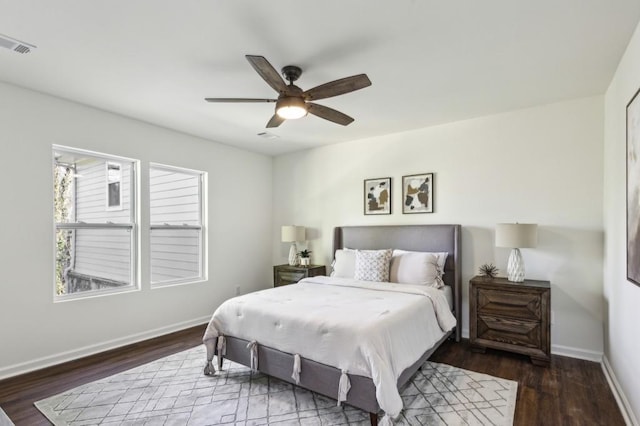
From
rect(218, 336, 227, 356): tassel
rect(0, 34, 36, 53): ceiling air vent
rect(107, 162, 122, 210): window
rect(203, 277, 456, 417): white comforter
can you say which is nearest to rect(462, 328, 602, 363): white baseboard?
rect(203, 277, 456, 417): white comforter

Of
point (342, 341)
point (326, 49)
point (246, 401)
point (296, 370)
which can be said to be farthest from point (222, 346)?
point (326, 49)

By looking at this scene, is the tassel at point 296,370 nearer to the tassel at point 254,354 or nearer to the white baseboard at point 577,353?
the tassel at point 254,354

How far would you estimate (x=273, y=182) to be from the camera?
20.1ft

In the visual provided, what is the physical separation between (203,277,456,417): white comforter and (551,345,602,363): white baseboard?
47.8 inches

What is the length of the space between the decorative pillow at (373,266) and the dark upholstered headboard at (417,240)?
1.27ft

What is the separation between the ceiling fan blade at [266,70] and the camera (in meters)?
2.06

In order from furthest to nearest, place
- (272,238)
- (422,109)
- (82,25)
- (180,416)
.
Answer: (272,238)
(422,109)
(180,416)
(82,25)

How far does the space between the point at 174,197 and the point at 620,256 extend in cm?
497

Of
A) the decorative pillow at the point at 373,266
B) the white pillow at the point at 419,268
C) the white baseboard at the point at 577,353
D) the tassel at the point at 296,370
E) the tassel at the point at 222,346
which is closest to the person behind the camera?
the tassel at the point at 296,370

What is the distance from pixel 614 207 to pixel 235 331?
350 centimetres

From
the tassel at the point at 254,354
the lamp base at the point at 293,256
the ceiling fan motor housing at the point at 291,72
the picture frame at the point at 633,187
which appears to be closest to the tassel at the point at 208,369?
the tassel at the point at 254,354

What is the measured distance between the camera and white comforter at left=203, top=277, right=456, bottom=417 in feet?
7.24

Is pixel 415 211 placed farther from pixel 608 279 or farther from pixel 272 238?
pixel 272 238

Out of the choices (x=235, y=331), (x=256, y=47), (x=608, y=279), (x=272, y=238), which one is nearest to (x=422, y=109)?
(x=256, y=47)
